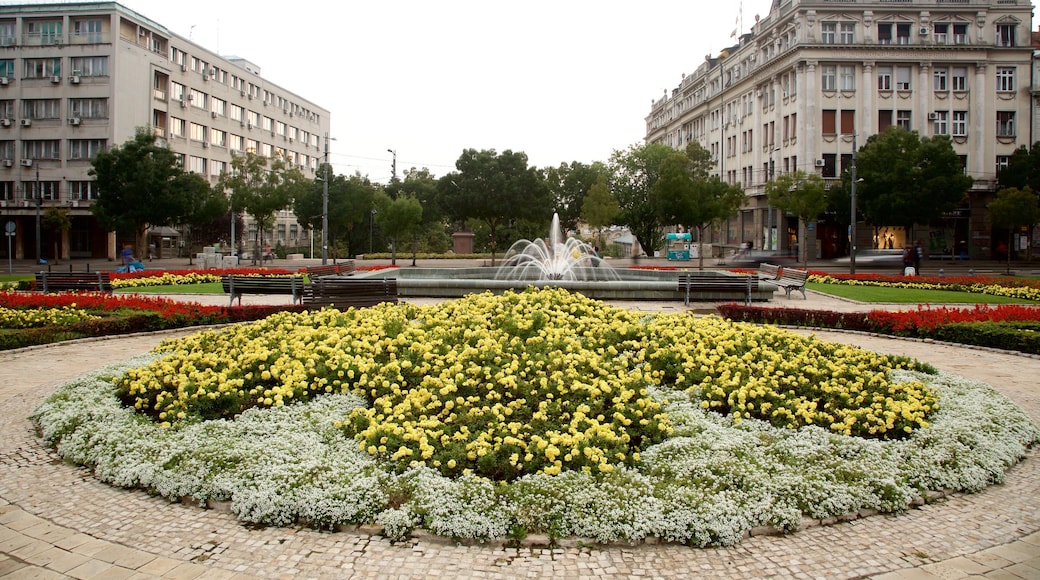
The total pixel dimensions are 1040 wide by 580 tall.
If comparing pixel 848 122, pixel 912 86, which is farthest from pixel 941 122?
pixel 848 122

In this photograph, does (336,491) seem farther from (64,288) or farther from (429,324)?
(64,288)

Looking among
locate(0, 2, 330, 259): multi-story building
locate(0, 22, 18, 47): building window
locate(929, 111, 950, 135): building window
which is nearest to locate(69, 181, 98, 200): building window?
locate(0, 2, 330, 259): multi-story building

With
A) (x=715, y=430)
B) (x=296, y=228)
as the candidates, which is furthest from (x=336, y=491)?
(x=296, y=228)

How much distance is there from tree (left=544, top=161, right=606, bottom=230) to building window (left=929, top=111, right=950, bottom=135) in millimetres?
32583

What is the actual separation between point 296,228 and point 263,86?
16.4 metres

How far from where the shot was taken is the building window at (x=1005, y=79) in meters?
55.5

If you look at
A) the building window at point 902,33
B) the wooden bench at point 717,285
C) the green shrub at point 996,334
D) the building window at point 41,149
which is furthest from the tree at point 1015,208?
the building window at point 41,149

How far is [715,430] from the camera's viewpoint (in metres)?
7.05

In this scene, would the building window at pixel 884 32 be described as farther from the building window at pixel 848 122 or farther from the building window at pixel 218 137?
the building window at pixel 218 137

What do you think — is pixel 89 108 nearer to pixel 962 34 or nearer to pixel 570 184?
pixel 570 184

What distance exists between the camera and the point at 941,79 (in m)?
55.4

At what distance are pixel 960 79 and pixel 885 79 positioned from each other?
17.9ft

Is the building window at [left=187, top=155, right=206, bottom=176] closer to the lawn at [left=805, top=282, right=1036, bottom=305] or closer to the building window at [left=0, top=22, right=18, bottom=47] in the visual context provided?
the building window at [left=0, top=22, right=18, bottom=47]

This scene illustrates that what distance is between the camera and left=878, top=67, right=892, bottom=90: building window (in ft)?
181
